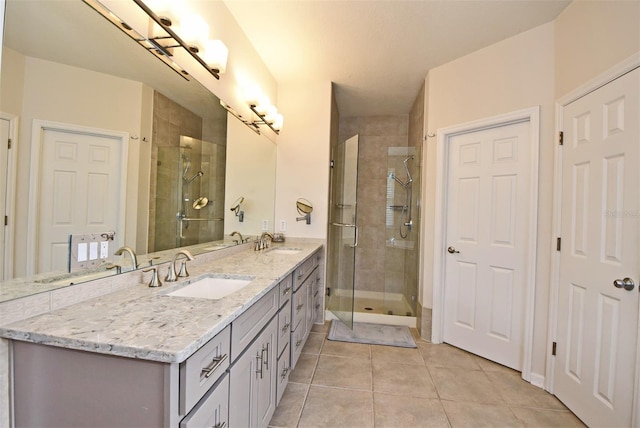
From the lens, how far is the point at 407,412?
5.66ft

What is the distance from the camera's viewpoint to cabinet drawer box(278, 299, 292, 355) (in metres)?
1.65

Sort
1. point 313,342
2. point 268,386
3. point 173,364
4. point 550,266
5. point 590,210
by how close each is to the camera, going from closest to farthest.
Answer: point 173,364 < point 268,386 < point 590,210 < point 550,266 < point 313,342

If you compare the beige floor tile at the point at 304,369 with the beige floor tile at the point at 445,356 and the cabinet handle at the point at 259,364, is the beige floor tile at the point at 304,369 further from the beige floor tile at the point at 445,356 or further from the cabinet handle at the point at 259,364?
the beige floor tile at the point at 445,356

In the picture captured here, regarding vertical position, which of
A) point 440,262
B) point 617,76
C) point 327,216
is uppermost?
point 617,76

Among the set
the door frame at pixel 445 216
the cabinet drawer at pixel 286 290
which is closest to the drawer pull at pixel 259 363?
the cabinet drawer at pixel 286 290

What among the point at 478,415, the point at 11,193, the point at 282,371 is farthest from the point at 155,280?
the point at 478,415

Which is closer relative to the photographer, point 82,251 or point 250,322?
point 82,251

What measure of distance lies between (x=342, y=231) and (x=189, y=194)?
1.86 metres

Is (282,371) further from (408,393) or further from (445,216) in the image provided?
(445,216)

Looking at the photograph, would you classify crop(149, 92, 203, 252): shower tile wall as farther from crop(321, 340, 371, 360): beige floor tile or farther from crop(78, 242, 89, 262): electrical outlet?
crop(321, 340, 371, 360): beige floor tile

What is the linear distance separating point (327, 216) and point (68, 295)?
2.32 meters

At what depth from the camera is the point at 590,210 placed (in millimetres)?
1694

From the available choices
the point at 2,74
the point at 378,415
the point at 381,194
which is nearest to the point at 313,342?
the point at 378,415

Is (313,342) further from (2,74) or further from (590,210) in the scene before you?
(2,74)
